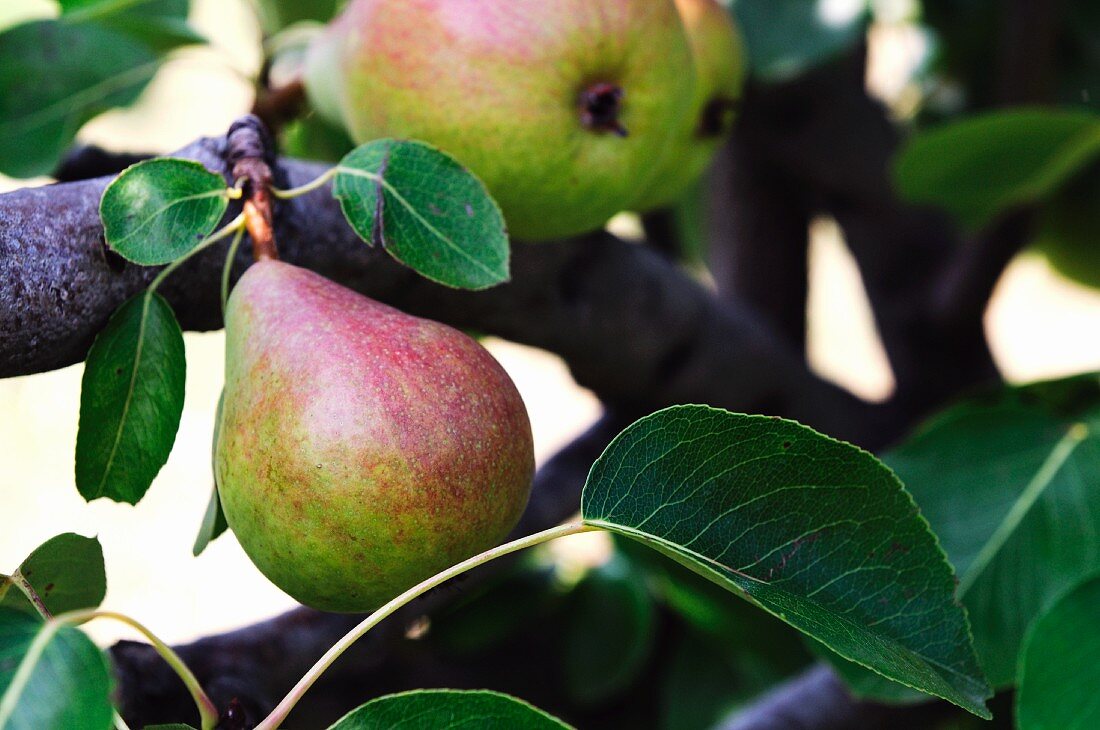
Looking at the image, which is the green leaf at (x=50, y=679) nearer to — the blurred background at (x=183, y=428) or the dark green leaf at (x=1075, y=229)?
the blurred background at (x=183, y=428)

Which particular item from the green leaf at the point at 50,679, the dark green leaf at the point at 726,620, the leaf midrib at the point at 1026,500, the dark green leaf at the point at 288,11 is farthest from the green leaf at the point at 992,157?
the green leaf at the point at 50,679

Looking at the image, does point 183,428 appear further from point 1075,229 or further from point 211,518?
point 1075,229

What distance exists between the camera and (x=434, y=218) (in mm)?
349

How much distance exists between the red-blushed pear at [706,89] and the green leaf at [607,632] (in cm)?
40

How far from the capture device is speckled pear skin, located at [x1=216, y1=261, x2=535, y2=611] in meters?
0.28

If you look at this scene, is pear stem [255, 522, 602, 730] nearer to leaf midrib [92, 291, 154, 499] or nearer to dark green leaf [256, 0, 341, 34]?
leaf midrib [92, 291, 154, 499]

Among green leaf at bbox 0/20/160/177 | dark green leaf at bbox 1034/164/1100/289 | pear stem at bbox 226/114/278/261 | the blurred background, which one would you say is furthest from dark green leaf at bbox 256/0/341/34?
dark green leaf at bbox 1034/164/1100/289

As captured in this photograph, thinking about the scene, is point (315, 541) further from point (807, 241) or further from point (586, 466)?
point (807, 241)

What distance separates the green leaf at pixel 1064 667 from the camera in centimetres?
44

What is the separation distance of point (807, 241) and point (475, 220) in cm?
85

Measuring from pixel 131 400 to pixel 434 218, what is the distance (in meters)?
0.12

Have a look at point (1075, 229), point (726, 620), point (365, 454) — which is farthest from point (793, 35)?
point (365, 454)

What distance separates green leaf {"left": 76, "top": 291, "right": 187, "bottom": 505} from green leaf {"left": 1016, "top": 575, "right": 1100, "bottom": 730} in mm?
362

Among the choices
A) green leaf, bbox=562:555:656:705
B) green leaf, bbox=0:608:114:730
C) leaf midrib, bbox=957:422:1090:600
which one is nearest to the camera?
green leaf, bbox=0:608:114:730
